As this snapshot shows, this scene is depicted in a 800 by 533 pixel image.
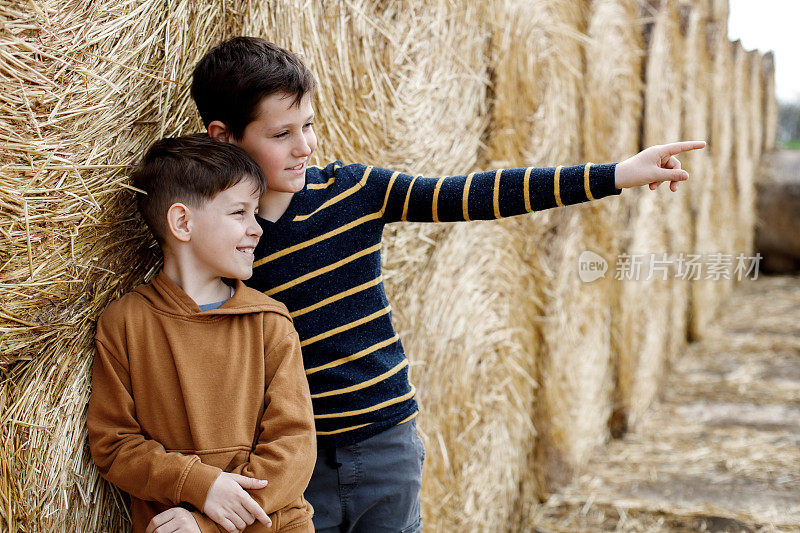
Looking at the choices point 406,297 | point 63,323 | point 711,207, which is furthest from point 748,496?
point 711,207

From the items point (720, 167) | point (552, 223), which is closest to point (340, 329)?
point (552, 223)

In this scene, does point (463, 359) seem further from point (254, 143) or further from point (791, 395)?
point (791, 395)

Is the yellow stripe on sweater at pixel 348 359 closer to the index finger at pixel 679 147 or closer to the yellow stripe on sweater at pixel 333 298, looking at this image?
the yellow stripe on sweater at pixel 333 298

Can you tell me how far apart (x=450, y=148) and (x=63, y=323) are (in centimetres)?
124

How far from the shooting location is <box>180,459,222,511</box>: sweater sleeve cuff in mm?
1176

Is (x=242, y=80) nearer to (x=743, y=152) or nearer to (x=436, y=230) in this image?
(x=436, y=230)

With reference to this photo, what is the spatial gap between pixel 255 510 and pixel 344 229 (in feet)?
1.72

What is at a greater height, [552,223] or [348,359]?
[552,223]

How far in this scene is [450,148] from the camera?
86.0 inches

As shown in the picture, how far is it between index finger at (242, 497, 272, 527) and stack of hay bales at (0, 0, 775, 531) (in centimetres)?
27

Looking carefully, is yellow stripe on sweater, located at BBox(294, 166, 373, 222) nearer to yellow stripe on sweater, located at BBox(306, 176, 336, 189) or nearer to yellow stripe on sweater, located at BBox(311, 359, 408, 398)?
yellow stripe on sweater, located at BBox(306, 176, 336, 189)

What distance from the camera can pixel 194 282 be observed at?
1310 mm

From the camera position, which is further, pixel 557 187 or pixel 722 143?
pixel 722 143

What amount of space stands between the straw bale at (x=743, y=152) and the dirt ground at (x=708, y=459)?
7.60ft
